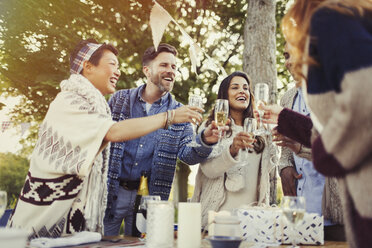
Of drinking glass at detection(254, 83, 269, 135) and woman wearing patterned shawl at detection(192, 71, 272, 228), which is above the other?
drinking glass at detection(254, 83, 269, 135)

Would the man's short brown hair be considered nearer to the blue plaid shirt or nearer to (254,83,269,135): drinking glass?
the blue plaid shirt

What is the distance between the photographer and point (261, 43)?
461cm

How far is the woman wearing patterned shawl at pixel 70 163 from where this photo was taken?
196 centimetres

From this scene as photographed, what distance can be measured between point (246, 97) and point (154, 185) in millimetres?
1094

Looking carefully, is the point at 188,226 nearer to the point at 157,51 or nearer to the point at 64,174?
the point at 64,174

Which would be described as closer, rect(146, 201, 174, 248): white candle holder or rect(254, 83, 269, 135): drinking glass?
rect(146, 201, 174, 248): white candle holder

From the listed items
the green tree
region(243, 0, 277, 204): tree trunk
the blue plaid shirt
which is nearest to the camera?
the blue plaid shirt

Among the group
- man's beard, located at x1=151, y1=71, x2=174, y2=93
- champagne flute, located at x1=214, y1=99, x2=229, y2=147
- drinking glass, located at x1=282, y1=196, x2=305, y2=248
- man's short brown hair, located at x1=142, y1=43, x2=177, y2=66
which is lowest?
drinking glass, located at x1=282, y1=196, x2=305, y2=248

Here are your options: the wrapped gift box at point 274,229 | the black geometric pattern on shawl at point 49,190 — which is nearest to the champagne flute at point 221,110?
the wrapped gift box at point 274,229

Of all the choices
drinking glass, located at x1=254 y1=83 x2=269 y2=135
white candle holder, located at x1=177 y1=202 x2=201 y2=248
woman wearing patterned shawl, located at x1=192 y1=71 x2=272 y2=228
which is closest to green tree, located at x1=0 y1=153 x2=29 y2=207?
woman wearing patterned shawl, located at x1=192 y1=71 x2=272 y2=228

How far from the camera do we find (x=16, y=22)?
5.61 metres

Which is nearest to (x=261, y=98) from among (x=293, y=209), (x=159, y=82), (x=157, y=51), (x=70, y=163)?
(x=293, y=209)

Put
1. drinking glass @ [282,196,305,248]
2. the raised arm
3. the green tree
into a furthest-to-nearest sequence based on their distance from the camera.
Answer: the green tree
the raised arm
drinking glass @ [282,196,305,248]

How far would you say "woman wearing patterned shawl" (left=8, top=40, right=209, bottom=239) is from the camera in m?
1.96
